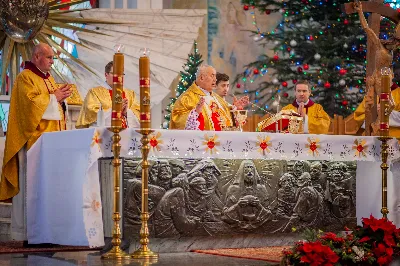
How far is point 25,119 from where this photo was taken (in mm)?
8719

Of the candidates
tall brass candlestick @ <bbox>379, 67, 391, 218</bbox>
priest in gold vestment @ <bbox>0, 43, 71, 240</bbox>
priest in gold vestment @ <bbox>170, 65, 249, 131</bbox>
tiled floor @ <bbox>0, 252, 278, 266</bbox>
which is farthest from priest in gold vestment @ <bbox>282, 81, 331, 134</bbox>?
tiled floor @ <bbox>0, 252, 278, 266</bbox>

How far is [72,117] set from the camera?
10891 mm

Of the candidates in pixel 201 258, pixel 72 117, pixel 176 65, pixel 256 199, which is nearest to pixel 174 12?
pixel 176 65

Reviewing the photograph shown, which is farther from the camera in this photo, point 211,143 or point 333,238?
point 211,143

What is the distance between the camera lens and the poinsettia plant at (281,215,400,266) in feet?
20.3

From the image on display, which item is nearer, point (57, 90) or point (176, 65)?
point (57, 90)

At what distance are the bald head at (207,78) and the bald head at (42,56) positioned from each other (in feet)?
4.81

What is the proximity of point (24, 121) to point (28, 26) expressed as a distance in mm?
1221

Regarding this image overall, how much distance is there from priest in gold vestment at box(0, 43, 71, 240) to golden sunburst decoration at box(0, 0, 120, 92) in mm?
636

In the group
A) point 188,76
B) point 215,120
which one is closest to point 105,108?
point 215,120

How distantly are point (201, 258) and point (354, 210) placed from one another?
7.35ft

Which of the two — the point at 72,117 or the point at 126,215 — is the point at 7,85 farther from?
the point at 126,215

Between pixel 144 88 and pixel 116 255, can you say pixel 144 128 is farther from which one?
pixel 116 255

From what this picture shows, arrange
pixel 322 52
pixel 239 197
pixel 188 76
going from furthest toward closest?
pixel 322 52
pixel 188 76
pixel 239 197
